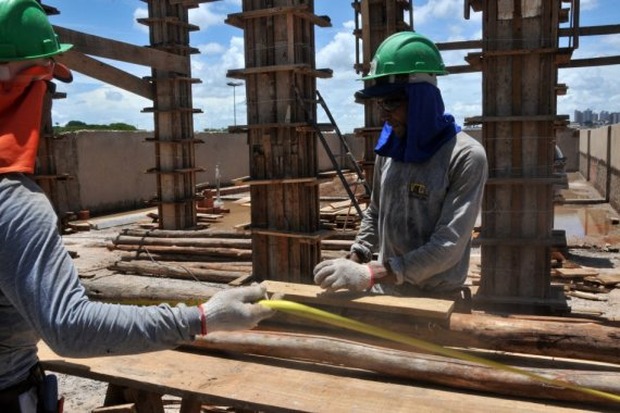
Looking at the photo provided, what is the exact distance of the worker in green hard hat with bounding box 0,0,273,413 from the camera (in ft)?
5.56

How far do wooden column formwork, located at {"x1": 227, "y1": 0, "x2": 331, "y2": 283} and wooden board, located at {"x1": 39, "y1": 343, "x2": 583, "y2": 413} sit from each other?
588cm

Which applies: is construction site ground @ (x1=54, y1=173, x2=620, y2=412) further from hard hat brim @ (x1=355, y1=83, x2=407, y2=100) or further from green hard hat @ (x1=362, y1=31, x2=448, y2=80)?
green hard hat @ (x1=362, y1=31, x2=448, y2=80)

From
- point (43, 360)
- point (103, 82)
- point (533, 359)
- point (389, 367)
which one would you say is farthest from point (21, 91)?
point (103, 82)

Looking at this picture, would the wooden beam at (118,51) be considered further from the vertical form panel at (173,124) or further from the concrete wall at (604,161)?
the concrete wall at (604,161)

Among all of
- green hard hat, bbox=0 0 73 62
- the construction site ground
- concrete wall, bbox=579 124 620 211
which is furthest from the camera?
concrete wall, bbox=579 124 620 211

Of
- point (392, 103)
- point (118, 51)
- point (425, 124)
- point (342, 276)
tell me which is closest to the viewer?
point (342, 276)

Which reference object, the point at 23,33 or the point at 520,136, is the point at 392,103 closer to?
the point at 23,33

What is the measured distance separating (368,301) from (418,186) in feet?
2.58

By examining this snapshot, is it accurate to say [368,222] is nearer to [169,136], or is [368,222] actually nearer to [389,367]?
[389,367]

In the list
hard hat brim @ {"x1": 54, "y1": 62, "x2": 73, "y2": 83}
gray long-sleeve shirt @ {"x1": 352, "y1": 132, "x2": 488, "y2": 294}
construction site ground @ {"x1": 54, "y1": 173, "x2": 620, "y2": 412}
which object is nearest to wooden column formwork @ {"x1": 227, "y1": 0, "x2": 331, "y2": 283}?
construction site ground @ {"x1": 54, "y1": 173, "x2": 620, "y2": 412}

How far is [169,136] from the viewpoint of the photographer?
543 inches

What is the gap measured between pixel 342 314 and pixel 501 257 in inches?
193

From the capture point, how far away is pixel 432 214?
126 inches

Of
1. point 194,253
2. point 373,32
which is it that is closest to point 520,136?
point 373,32
